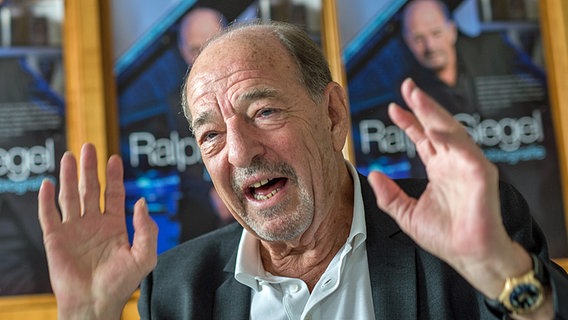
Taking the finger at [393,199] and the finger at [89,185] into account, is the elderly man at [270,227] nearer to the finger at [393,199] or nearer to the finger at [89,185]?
the finger at [89,185]

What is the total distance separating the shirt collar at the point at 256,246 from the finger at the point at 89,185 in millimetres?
386

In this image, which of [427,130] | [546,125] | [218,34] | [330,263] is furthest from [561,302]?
[546,125]

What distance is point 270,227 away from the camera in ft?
5.55

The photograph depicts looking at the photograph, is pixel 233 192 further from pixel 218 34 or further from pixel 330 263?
pixel 218 34

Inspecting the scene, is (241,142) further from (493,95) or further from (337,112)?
(493,95)

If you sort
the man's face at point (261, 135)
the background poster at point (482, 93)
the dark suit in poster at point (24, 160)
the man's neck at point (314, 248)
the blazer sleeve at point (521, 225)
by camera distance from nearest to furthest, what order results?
the blazer sleeve at point (521, 225)
the man's face at point (261, 135)
the man's neck at point (314, 248)
the dark suit in poster at point (24, 160)
the background poster at point (482, 93)

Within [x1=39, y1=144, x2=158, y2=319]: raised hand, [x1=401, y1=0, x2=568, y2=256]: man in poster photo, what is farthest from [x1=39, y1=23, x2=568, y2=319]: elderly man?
[x1=401, y1=0, x2=568, y2=256]: man in poster photo

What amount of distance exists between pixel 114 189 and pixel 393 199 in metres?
0.66

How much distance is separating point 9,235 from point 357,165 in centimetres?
151

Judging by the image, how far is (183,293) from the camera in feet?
5.98

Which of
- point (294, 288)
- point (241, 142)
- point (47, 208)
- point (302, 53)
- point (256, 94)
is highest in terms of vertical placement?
point (302, 53)

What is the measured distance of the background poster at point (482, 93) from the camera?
3.24 m

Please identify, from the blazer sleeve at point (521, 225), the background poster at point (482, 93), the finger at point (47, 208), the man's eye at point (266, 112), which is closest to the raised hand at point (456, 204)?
the blazer sleeve at point (521, 225)

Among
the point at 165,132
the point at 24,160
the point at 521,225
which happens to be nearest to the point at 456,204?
the point at 521,225
